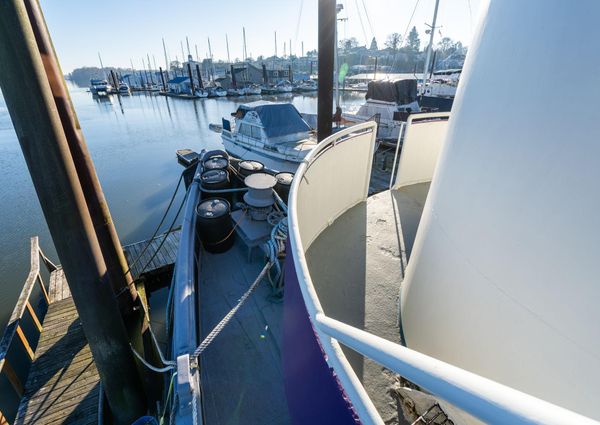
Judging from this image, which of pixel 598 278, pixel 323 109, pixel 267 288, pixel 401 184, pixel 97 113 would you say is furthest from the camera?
pixel 97 113

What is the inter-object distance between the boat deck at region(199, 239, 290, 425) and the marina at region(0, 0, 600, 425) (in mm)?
27

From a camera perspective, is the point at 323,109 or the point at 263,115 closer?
the point at 323,109

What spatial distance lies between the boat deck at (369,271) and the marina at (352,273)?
30 mm

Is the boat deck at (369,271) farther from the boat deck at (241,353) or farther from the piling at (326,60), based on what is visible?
the piling at (326,60)

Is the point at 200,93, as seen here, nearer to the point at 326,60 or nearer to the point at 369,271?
the point at 326,60

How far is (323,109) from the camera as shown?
7.58 metres

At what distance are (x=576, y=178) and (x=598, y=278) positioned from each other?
0.46 meters

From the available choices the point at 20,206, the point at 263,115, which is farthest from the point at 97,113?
the point at 263,115

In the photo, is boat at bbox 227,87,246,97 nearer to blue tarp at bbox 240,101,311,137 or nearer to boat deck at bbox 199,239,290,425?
blue tarp at bbox 240,101,311,137

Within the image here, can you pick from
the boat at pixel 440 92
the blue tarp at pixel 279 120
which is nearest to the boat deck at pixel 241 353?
the blue tarp at pixel 279 120

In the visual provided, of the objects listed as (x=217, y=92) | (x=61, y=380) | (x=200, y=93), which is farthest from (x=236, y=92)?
(x=61, y=380)

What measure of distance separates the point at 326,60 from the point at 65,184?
19.9 ft

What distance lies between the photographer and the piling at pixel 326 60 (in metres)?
6.35

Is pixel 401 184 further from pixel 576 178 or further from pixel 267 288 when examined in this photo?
pixel 576 178
